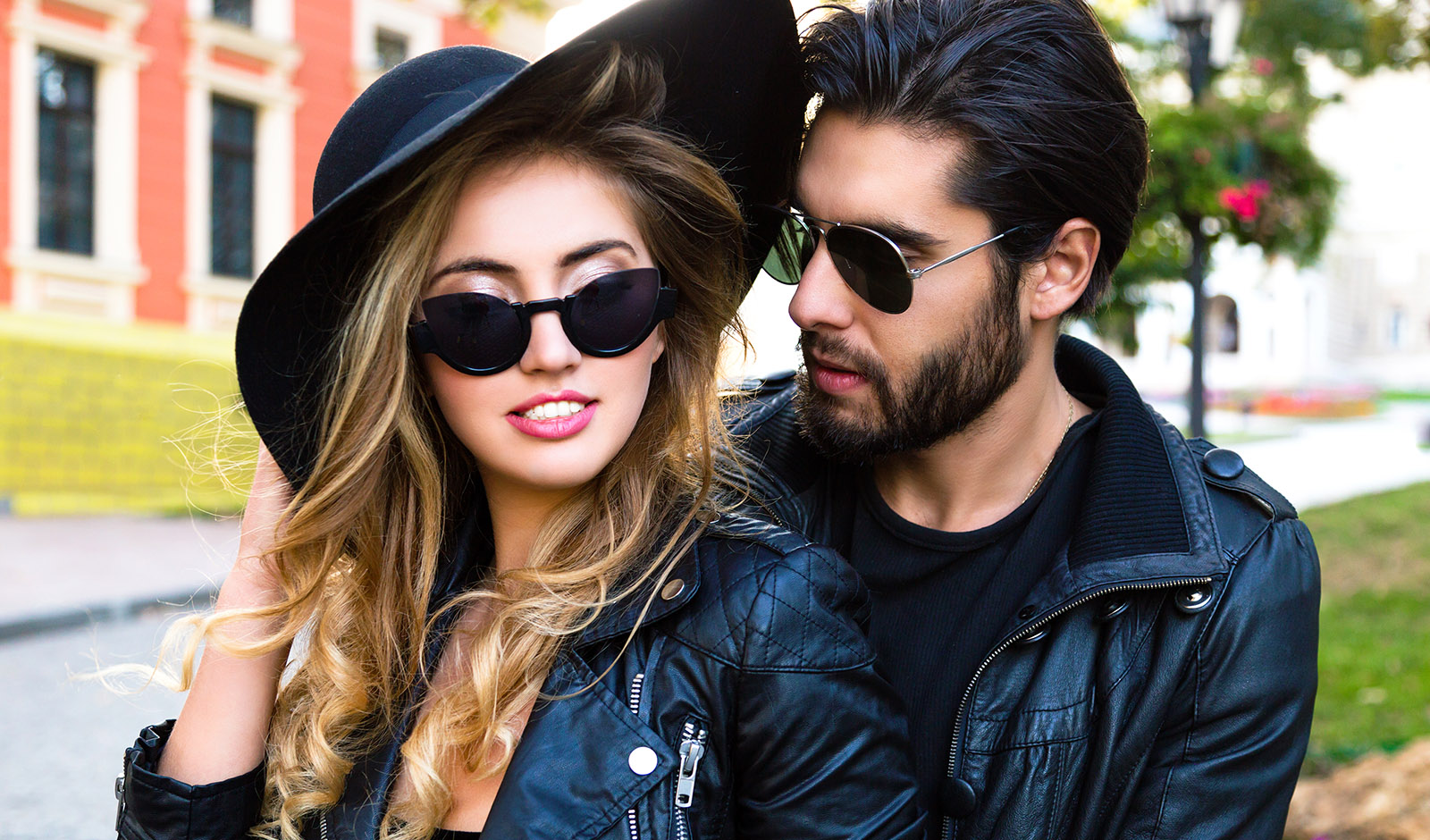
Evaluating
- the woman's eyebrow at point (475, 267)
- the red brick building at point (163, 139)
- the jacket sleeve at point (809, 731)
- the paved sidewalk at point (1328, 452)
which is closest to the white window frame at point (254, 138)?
the red brick building at point (163, 139)

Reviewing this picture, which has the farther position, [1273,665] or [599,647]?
[1273,665]

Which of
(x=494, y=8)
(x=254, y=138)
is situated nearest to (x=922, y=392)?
(x=494, y=8)

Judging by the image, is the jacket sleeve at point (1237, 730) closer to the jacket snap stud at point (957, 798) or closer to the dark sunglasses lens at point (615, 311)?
the jacket snap stud at point (957, 798)

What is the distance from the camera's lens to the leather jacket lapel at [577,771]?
1.64 m

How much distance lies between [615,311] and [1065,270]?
1.17 meters

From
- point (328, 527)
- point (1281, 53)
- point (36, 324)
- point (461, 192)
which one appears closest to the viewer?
point (461, 192)

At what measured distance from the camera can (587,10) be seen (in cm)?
283

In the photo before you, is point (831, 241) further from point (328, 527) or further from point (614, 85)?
point (328, 527)

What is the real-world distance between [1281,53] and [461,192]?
7612mm

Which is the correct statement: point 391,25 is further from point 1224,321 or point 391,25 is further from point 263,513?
point 263,513

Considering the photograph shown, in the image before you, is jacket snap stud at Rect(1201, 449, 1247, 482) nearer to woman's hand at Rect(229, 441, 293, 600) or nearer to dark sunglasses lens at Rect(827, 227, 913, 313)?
dark sunglasses lens at Rect(827, 227, 913, 313)

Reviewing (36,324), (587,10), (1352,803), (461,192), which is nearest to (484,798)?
(461,192)

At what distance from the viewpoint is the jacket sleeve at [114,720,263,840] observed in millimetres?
1885

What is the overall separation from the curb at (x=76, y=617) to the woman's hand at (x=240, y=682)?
5477 mm
